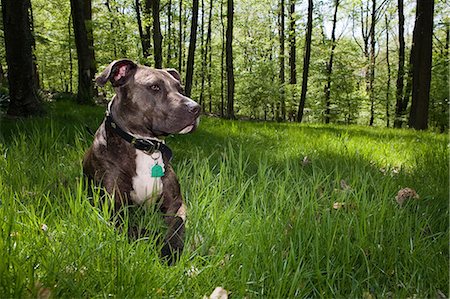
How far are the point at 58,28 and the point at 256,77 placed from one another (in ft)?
58.2

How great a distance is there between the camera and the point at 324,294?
7.20ft

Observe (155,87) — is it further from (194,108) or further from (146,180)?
(146,180)

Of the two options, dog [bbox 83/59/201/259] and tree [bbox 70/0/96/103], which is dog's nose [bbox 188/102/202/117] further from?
tree [bbox 70/0/96/103]

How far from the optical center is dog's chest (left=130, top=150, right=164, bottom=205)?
2.60m

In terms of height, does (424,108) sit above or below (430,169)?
above

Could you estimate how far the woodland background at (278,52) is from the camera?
652 inches

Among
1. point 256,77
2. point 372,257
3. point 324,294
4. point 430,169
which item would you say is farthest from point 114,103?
point 256,77

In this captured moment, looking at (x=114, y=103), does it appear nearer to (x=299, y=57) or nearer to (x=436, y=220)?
(x=436, y=220)

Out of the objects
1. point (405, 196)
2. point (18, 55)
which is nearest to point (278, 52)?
point (18, 55)

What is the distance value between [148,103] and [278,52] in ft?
119

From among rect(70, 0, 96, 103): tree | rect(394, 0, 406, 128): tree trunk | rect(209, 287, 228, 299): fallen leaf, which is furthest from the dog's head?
rect(394, 0, 406, 128): tree trunk

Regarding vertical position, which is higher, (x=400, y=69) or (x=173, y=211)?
(x=400, y=69)

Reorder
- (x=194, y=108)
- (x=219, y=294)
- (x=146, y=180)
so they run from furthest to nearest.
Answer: (x=146, y=180), (x=194, y=108), (x=219, y=294)

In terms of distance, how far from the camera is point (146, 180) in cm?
262
